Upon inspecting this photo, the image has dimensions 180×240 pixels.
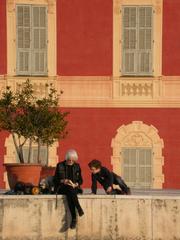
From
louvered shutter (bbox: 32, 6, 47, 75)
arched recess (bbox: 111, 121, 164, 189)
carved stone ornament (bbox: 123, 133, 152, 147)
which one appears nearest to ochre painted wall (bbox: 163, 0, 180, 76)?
arched recess (bbox: 111, 121, 164, 189)

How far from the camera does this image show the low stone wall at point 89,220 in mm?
12875

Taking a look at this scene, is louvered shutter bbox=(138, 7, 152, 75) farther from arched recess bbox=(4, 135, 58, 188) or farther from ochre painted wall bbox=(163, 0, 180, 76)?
arched recess bbox=(4, 135, 58, 188)

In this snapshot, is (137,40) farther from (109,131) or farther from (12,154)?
(12,154)

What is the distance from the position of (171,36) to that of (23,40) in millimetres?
4485

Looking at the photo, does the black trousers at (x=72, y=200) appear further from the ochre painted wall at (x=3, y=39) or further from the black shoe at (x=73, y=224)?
the ochre painted wall at (x=3, y=39)

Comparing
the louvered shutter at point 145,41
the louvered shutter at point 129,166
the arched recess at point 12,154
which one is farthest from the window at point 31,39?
the louvered shutter at point 129,166

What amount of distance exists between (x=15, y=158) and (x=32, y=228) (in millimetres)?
9392

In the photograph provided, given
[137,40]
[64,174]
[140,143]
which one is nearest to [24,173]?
[64,174]

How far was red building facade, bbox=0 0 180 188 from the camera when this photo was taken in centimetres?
2217

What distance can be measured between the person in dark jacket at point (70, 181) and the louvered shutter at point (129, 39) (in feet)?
31.5

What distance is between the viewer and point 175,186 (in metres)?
22.1

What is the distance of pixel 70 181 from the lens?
12.9 m

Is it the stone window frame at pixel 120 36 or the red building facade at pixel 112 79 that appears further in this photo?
the stone window frame at pixel 120 36

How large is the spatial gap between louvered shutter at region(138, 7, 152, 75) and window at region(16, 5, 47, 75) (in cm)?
290
